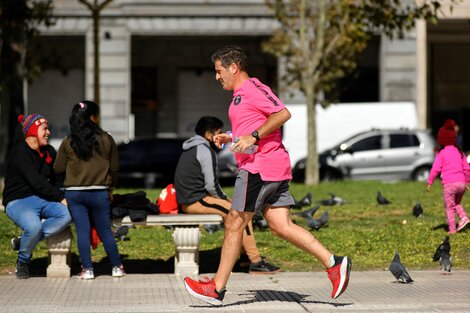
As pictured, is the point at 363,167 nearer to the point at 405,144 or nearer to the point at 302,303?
the point at 405,144

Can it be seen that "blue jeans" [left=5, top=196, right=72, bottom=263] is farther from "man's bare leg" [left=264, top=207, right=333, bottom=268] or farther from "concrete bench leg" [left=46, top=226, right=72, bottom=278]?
"man's bare leg" [left=264, top=207, right=333, bottom=268]

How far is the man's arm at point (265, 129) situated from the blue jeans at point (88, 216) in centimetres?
273

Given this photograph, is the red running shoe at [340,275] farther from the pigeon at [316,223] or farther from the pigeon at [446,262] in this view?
the pigeon at [316,223]

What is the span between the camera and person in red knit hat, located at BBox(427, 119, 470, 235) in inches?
557

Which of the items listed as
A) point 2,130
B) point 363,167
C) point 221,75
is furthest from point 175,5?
point 221,75

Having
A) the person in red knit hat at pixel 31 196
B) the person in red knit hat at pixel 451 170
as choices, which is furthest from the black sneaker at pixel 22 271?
the person in red knit hat at pixel 451 170

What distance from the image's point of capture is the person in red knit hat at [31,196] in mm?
11539

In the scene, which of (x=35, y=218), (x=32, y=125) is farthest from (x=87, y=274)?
(x=32, y=125)

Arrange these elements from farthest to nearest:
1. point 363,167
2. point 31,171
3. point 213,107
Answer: point 213,107
point 363,167
point 31,171

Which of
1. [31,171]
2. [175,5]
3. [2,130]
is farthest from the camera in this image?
[175,5]

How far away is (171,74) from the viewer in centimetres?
4275

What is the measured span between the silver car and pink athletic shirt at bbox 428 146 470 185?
53.4 ft

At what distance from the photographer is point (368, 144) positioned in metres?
30.6

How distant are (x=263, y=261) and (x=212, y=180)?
3.21 ft
